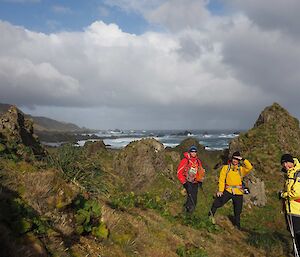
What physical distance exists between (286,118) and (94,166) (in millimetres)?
19500

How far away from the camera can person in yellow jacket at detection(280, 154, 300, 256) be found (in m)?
8.05

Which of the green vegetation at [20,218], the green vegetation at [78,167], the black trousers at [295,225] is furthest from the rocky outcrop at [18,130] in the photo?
the black trousers at [295,225]

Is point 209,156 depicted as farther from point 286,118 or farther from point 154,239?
point 154,239

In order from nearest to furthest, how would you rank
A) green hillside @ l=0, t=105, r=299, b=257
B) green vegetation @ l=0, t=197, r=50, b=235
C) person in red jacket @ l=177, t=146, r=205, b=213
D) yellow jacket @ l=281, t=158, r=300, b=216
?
green vegetation @ l=0, t=197, r=50, b=235, green hillside @ l=0, t=105, r=299, b=257, yellow jacket @ l=281, t=158, r=300, b=216, person in red jacket @ l=177, t=146, r=205, b=213

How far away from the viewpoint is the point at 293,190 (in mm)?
8055

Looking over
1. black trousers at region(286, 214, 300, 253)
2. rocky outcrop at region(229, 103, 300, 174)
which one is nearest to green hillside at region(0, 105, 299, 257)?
black trousers at region(286, 214, 300, 253)

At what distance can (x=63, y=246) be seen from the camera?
5.18 metres

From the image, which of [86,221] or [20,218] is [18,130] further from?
[20,218]

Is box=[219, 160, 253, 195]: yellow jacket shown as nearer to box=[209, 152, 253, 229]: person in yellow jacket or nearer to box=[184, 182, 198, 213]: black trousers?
box=[209, 152, 253, 229]: person in yellow jacket

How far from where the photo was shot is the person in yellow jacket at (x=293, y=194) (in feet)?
26.4

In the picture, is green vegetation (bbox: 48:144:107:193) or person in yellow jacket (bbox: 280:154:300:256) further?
green vegetation (bbox: 48:144:107:193)

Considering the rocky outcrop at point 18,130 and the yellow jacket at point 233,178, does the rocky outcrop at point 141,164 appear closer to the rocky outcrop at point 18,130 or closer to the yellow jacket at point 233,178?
the rocky outcrop at point 18,130

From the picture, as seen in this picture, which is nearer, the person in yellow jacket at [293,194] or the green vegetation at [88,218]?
the green vegetation at [88,218]

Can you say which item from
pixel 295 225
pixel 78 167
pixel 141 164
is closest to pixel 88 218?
pixel 78 167
